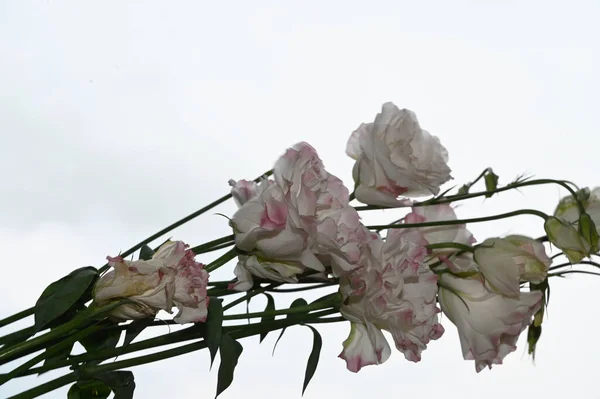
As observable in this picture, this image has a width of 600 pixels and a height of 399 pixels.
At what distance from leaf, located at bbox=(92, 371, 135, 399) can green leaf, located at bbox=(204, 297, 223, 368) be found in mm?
43

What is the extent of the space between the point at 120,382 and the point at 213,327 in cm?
6

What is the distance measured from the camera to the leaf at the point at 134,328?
0.36 meters

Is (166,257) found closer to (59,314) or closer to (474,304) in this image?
(59,314)

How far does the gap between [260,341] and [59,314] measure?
13 cm

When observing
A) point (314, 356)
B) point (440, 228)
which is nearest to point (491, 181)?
point (440, 228)

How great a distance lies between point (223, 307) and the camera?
361mm

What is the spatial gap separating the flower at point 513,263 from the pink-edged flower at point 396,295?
30mm

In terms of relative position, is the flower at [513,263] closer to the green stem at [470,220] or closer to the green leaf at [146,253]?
the green stem at [470,220]

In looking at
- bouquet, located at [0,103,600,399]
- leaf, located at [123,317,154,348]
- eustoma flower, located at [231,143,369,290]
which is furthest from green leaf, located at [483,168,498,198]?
leaf, located at [123,317,154,348]

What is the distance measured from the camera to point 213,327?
0.34 m

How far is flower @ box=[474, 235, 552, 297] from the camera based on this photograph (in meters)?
0.36

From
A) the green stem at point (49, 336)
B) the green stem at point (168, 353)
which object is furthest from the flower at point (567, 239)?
the green stem at point (49, 336)

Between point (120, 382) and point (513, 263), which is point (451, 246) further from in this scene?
point (120, 382)

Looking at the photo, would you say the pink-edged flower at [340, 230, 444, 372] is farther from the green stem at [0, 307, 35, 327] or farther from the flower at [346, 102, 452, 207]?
the green stem at [0, 307, 35, 327]
